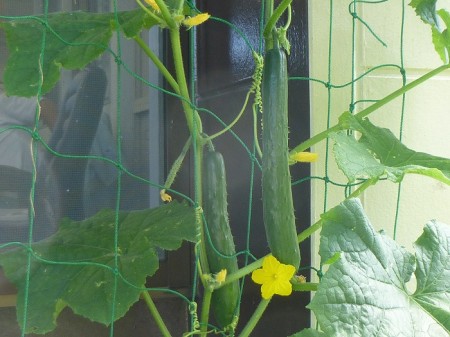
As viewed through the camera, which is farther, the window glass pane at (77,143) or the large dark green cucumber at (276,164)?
the window glass pane at (77,143)

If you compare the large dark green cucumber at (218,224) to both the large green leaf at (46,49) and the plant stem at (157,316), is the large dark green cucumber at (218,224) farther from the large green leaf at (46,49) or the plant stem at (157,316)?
the large green leaf at (46,49)

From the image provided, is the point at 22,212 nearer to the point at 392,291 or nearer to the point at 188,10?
the point at 188,10

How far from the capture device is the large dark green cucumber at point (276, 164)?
105 cm

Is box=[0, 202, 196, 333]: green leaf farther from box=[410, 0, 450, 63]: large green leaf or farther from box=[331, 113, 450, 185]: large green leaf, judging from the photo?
box=[410, 0, 450, 63]: large green leaf

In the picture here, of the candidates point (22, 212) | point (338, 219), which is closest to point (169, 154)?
point (22, 212)

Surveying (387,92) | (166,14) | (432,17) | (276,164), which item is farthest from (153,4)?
(387,92)

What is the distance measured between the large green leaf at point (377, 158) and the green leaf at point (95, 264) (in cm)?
29

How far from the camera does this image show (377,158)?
1.08m

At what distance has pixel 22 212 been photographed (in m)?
1.31

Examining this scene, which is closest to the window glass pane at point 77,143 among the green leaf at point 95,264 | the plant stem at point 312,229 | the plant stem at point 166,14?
the green leaf at point 95,264

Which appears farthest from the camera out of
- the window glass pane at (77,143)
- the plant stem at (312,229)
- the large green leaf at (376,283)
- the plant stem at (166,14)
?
the window glass pane at (77,143)

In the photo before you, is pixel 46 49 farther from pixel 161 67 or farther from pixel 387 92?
pixel 387 92

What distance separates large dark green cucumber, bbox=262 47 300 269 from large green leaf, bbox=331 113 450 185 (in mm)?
92

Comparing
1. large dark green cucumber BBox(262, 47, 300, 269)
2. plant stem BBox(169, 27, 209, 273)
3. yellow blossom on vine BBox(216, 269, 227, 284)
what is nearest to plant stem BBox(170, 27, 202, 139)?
plant stem BBox(169, 27, 209, 273)
